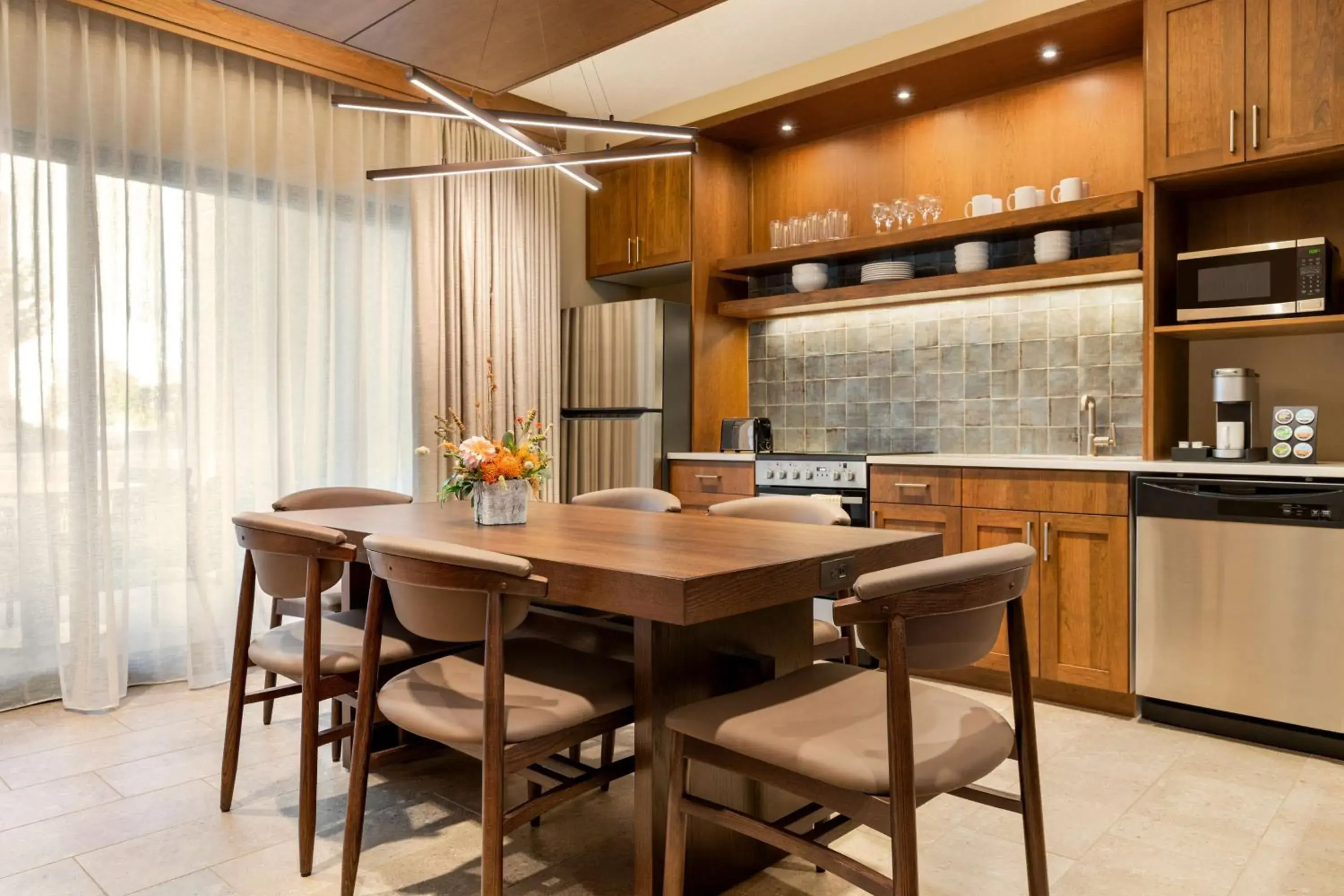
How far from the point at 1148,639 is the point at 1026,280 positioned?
1.50 meters

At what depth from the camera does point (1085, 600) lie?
10.8ft

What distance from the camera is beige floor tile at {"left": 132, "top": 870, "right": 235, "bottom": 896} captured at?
198 cm

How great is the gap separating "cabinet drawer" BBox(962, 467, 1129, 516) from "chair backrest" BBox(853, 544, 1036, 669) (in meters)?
1.86

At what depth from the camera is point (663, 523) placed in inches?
101

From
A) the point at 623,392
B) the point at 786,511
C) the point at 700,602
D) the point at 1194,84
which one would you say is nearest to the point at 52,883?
the point at 700,602

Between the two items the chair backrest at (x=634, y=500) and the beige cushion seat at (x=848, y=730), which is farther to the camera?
the chair backrest at (x=634, y=500)

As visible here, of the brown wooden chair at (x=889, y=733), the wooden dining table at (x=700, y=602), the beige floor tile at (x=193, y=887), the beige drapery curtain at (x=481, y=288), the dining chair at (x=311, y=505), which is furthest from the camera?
the beige drapery curtain at (x=481, y=288)

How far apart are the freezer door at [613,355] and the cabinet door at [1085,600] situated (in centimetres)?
209

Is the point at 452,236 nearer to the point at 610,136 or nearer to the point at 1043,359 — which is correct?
the point at 610,136

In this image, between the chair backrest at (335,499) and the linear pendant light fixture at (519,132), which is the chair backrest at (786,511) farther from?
the chair backrest at (335,499)

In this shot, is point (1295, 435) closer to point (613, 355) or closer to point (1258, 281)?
point (1258, 281)

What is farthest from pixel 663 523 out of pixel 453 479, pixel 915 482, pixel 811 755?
pixel 915 482

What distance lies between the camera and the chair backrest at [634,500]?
3.18 metres

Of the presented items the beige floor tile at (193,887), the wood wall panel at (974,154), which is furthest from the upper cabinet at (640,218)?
the beige floor tile at (193,887)
